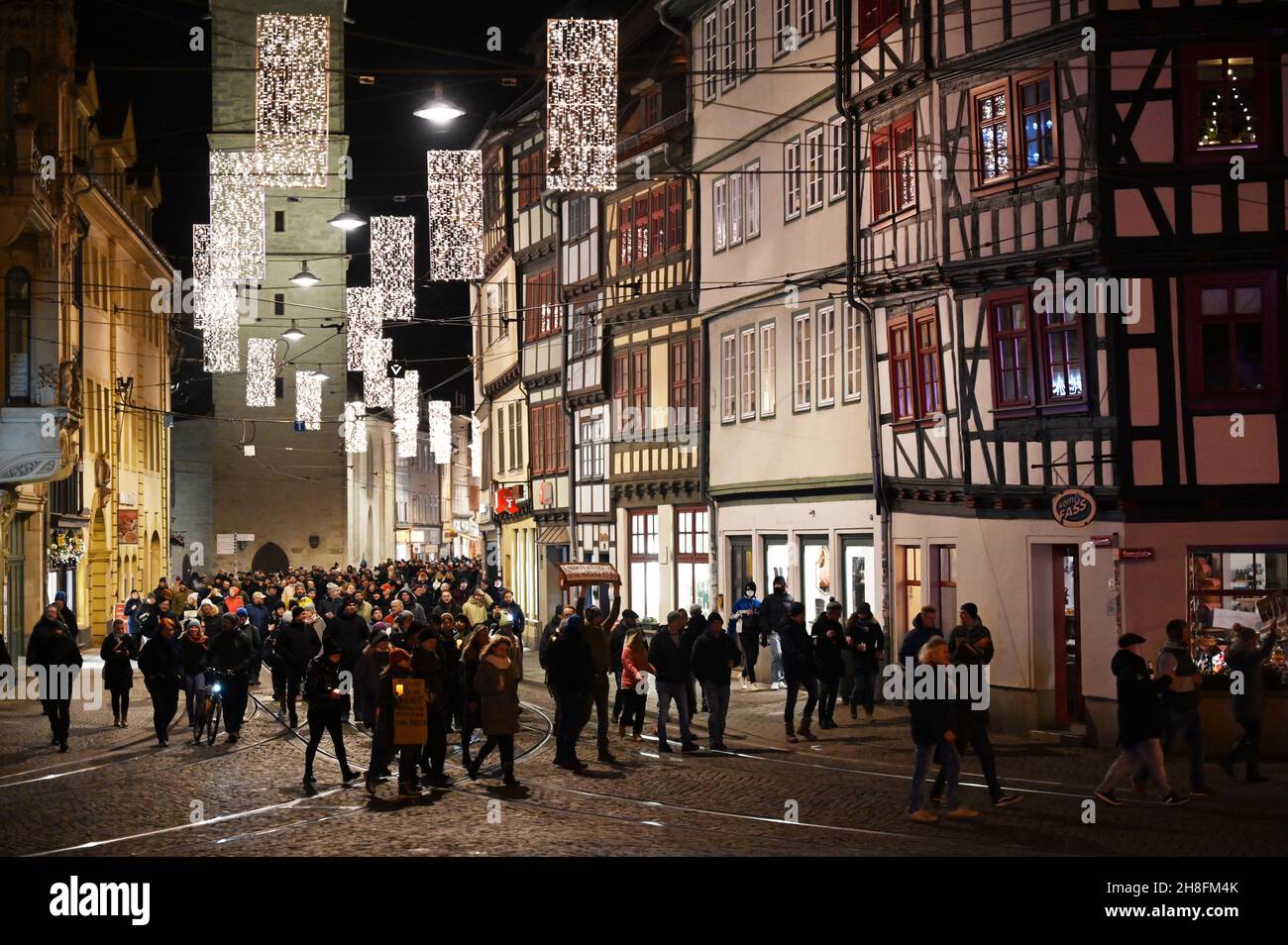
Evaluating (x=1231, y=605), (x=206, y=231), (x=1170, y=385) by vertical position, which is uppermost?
(x=206, y=231)

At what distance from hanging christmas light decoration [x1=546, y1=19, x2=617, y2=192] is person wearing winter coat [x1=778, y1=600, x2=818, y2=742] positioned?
6.70 meters

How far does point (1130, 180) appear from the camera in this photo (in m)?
24.3

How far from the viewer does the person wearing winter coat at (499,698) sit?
20.1 meters

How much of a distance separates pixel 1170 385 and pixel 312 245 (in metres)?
70.5

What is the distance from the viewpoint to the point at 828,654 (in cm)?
2620

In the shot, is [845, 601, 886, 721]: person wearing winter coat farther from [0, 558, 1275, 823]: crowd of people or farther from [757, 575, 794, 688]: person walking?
[757, 575, 794, 688]: person walking

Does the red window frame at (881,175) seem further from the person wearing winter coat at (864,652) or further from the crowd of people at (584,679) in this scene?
Answer: the crowd of people at (584,679)

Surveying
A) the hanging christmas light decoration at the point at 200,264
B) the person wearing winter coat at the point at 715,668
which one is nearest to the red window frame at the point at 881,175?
the person wearing winter coat at the point at 715,668

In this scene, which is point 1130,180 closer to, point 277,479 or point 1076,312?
point 1076,312

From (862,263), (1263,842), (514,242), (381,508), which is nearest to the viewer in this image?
(1263,842)

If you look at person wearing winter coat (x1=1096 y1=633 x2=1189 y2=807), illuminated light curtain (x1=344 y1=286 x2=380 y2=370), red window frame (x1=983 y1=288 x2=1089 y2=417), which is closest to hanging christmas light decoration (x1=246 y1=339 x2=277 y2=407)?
illuminated light curtain (x1=344 y1=286 x2=380 y2=370)

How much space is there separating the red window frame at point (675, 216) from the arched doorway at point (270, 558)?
5397cm

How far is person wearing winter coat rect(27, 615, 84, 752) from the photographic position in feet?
81.9

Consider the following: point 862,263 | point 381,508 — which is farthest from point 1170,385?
point 381,508
